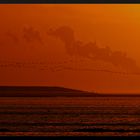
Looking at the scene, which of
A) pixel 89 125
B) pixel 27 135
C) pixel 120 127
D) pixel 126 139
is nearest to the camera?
pixel 126 139

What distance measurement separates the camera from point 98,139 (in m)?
67.7

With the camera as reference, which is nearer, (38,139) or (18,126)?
(38,139)

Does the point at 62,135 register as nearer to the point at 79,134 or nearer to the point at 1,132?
the point at 79,134

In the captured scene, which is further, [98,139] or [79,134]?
[79,134]

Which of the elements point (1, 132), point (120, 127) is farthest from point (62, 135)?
point (120, 127)

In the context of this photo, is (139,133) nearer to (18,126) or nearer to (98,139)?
(98,139)

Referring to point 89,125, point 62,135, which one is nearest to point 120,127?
point 89,125

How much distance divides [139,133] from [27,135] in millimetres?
10558

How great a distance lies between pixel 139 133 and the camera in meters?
73.8

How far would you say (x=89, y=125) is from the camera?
89062 millimetres

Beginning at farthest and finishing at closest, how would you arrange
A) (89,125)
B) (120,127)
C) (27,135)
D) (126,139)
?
(89,125), (120,127), (27,135), (126,139)

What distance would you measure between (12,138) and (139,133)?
12.7 metres

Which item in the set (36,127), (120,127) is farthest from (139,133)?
(36,127)

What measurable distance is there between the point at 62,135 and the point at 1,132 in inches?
268
